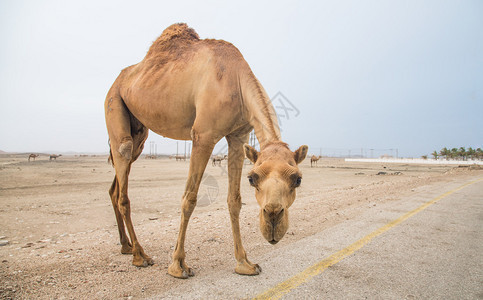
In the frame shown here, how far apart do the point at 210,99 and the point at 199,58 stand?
0.81 meters

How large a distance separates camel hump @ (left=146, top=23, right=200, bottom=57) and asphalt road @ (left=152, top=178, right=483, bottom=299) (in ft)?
11.2

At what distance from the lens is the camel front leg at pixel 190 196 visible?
3.17 metres

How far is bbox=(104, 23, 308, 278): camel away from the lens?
2854mm

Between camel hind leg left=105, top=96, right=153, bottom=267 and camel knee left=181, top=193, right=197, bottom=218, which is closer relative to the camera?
camel knee left=181, top=193, right=197, bottom=218

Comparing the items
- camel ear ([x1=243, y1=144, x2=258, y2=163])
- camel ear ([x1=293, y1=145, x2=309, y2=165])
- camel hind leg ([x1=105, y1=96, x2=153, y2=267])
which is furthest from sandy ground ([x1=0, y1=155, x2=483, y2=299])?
camel ear ([x1=293, y1=145, x2=309, y2=165])

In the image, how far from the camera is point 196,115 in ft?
11.3

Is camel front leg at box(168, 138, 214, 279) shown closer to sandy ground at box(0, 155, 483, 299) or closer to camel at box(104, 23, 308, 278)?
camel at box(104, 23, 308, 278)

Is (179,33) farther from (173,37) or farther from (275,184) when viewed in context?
(275,184)

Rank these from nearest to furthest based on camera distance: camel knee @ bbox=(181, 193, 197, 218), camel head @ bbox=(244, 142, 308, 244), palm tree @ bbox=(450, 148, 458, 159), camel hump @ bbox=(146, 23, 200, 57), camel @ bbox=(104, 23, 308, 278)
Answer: camel head @ bbox=(244, 142, 308, 244)
camel @ bbox=(104, 23, 308, 278)
camel knee @ bbox=(181, 193, 197, 218)
camel hump @ bbox=(146, 23, 200, 57)
palm tree @ bbox=(450, 148, 458, 159)

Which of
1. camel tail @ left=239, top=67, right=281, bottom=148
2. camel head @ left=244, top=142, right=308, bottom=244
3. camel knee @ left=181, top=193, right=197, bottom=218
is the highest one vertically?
camel tail @ left=239, top=67, right=281, bottom=148

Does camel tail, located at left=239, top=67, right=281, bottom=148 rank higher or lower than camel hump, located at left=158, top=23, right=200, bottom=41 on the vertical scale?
lower

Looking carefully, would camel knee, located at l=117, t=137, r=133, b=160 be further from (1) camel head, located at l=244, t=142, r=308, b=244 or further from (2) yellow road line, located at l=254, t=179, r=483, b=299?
(2) yellow road line, located at l=254, t=179, r=483, b=299

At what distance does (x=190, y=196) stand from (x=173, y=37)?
2.64m

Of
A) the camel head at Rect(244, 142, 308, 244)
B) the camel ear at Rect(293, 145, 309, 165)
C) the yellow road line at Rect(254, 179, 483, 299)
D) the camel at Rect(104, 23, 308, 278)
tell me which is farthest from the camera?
the camel at Rect(104, 23, 308, 278)
